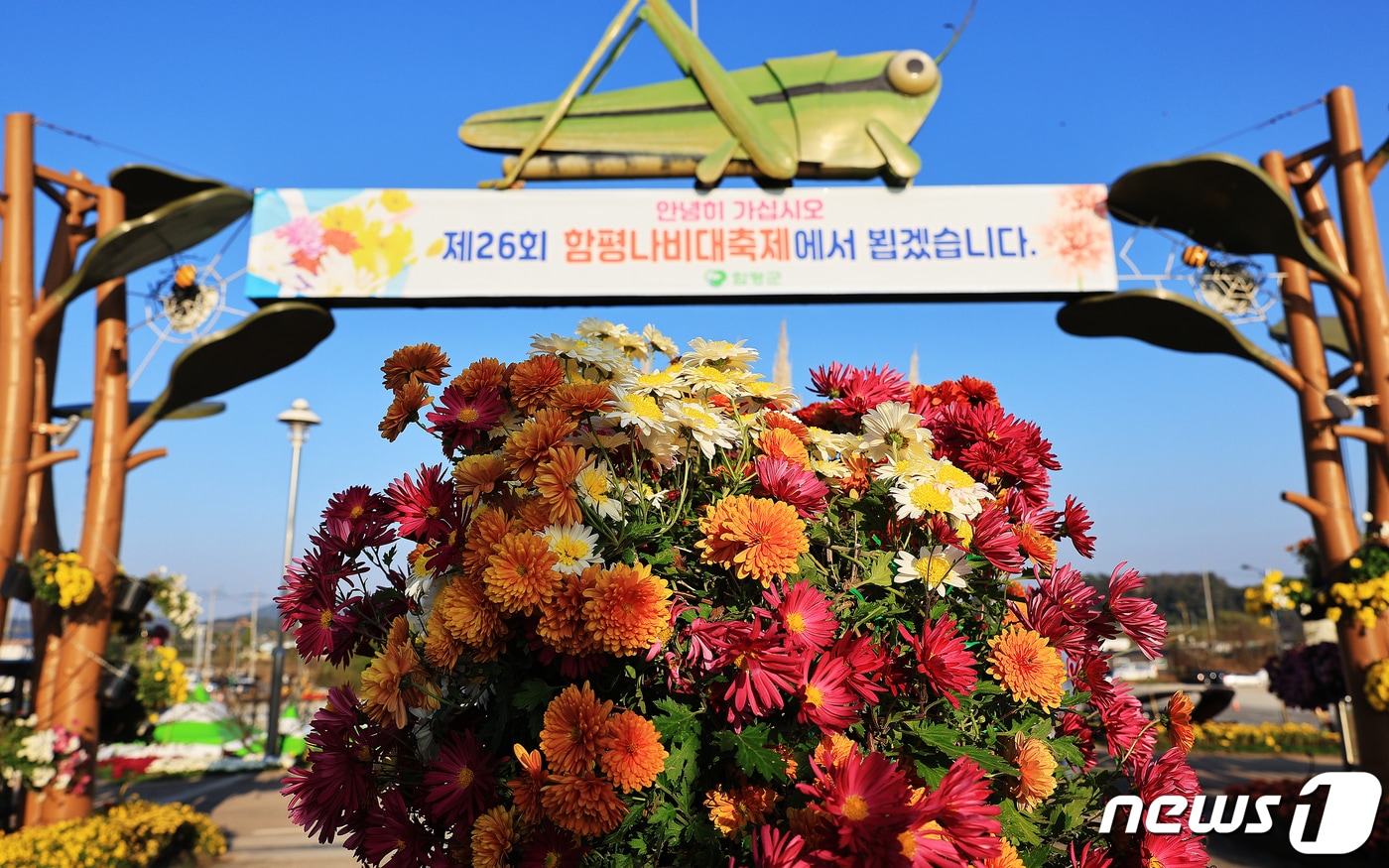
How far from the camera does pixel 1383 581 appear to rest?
604 cm

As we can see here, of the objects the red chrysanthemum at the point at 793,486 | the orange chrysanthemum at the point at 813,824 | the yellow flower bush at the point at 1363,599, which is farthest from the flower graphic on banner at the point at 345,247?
the yellow flower bush at the point at 1363,599

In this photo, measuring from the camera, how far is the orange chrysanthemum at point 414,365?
1616 millimetres

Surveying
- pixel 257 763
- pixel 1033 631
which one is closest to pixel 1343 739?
pixel 1033 631

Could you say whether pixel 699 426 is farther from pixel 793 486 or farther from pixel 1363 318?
pixel 1363 318

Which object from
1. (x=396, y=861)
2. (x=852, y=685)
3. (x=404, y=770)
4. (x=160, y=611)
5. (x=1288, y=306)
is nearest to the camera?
(x=852, y=685)

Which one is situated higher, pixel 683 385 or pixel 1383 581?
pixel 683 385

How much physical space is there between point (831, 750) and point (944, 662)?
0.21 metres

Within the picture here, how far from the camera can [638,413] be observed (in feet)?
4.50

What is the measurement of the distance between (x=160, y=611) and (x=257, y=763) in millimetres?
5491

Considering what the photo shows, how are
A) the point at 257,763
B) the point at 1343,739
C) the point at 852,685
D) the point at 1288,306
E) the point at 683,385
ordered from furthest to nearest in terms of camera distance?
the point at 257,763 < the point at 1343,739 < the point at 1288,306 < the point at 683,385 < the point at 852,685

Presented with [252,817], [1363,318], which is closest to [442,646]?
[1363,318]

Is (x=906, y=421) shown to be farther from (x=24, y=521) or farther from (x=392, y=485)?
(x=24, y=521)

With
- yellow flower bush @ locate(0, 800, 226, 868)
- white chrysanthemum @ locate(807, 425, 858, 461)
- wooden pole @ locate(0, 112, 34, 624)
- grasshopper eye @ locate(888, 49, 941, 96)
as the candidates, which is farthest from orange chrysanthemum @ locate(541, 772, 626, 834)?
grasshopper eye @ locate(888, 49, 941, 96)

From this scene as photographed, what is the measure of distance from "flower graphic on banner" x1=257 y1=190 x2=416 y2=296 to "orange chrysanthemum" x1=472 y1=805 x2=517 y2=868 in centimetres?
667
